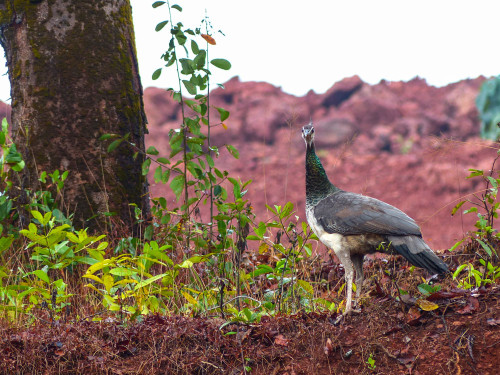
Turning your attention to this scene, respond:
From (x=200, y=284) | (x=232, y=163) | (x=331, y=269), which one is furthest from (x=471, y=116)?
(x=200, y=284)

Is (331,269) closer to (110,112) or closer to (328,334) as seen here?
(328,334)

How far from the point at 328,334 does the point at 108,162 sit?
2537 mm

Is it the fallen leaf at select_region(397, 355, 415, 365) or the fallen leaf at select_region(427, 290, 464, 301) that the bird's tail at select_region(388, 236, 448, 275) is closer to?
the fallen leaf at select_region(427, 290, 464, 301)

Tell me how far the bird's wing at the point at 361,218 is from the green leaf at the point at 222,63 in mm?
1181

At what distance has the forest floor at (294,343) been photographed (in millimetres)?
2781

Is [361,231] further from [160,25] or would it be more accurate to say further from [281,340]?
[160,25]

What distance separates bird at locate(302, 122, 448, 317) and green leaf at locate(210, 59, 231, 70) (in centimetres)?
116

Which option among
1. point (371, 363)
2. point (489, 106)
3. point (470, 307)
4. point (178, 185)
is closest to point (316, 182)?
point (178, 185)

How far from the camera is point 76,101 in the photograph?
186 inches

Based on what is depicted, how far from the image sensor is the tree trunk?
15.3 ft

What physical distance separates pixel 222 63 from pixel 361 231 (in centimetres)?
151

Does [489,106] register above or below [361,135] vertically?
above

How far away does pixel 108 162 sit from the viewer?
473cm

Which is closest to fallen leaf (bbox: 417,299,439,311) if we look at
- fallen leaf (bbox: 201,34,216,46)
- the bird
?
the bird
